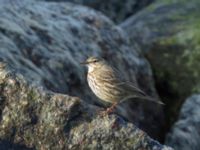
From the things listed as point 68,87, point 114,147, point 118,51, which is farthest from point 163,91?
point 114,147

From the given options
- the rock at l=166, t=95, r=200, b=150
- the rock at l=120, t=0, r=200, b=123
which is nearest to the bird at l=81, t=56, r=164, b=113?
the rock at l=166, t=95, r=200, b=150

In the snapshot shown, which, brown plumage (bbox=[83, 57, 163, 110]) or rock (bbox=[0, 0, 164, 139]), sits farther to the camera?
rock (bbox=[0, 0, 164, 139])

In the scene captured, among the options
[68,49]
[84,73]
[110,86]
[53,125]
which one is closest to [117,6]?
[68,49]

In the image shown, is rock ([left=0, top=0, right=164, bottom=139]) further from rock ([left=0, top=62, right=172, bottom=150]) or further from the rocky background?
rock ([left=0, top=62, right=172, bottom=150])

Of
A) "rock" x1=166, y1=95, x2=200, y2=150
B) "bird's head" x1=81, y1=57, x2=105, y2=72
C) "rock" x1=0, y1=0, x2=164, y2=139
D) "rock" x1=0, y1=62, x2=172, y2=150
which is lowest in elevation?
"rock" x1=166, y1=95, x2=200, y2=150

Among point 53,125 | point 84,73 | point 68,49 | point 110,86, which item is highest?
point 53,125

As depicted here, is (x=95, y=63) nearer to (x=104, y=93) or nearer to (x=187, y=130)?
(x=104, y=93)
